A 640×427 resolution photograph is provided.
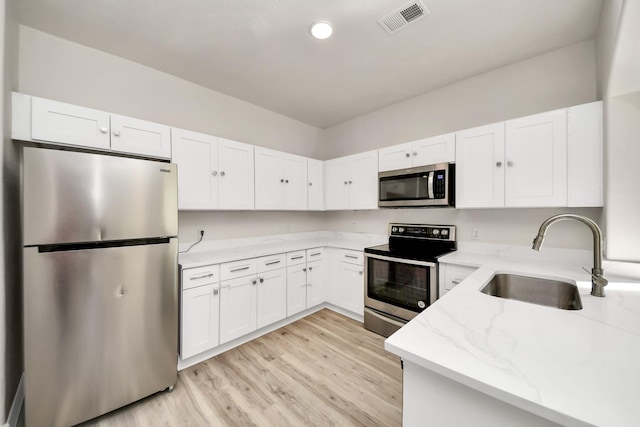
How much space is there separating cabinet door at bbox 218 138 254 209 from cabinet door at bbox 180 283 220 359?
2.81 feet

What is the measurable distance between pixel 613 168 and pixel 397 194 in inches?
61.4

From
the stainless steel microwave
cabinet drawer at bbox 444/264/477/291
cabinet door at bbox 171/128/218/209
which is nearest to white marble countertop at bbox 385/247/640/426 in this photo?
cabinet drawer at bbox 444/264/477/291

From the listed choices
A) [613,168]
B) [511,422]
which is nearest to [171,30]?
[511,422]

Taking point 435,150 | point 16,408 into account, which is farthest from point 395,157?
point 16,408

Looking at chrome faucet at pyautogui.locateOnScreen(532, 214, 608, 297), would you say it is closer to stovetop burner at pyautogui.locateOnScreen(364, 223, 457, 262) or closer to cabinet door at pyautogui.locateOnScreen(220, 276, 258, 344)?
stovetop burner at pyautogui.locateOnScreen(364, 223, 457, 262)

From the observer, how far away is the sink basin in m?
1.51

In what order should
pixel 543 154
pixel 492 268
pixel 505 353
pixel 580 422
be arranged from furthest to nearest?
pixel 543 154, pixel 492 268, pixel 505 353, pixel 580 422

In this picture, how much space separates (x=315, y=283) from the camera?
124 inches

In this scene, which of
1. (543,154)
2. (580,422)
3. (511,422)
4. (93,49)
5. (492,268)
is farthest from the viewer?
(93,49)

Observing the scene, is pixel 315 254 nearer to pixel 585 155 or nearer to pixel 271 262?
pixel 271 262

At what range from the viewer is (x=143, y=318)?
1713mm

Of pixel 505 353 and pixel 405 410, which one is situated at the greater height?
pixel 505 353

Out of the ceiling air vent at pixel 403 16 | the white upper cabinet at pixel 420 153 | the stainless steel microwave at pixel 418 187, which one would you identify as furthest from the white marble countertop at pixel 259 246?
the ceiling air vent at pixel 403 16

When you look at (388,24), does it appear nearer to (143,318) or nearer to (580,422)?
(580,422)
